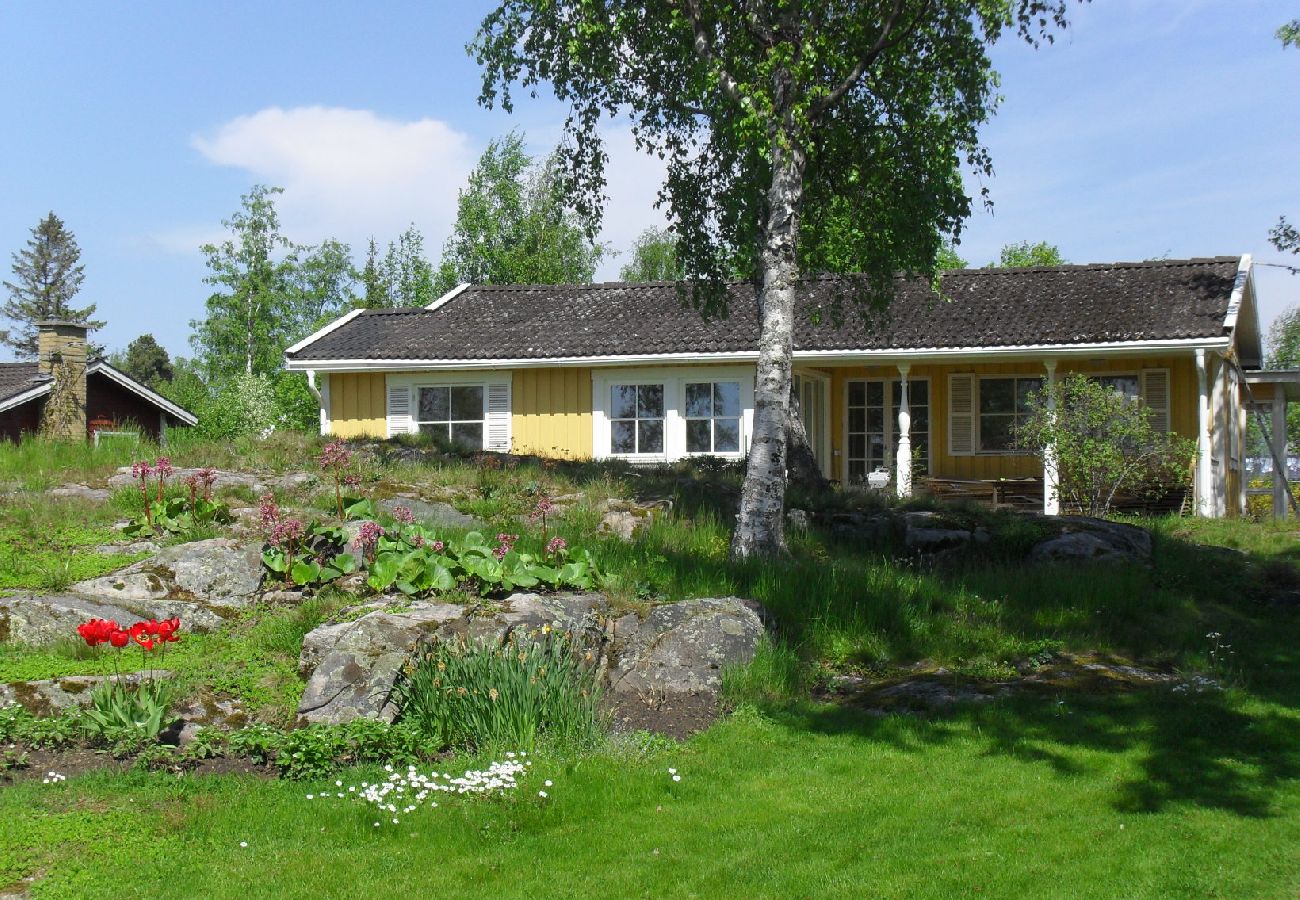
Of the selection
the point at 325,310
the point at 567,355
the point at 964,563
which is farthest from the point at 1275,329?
the point at 964,563

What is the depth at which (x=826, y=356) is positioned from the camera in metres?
→ 20.2

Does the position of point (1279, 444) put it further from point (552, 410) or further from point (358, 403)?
point (358, 403)

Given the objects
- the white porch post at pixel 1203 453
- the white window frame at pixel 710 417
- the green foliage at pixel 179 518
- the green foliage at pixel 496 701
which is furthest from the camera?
the white window frame at pixel 710 417

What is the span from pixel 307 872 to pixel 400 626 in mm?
2699

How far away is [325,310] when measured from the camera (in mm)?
51188

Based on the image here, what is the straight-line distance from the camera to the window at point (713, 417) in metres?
21.4

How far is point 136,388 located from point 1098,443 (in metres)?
22.9

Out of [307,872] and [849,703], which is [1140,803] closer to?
[849,703]

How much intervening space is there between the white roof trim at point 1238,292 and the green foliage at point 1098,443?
187cm

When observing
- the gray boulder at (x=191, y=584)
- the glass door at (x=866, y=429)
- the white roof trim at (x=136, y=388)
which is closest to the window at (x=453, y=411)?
the glass door at (x=866, y=429)

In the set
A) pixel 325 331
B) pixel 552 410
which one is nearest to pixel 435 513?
pixel 552 410

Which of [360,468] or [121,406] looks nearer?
[360,468]

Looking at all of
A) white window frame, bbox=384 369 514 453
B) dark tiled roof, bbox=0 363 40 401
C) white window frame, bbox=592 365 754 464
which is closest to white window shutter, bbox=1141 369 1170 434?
white window frame, bbox=592 365 754 464

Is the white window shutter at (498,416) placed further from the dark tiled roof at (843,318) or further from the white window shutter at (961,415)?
the white window shutter at (961,415)
